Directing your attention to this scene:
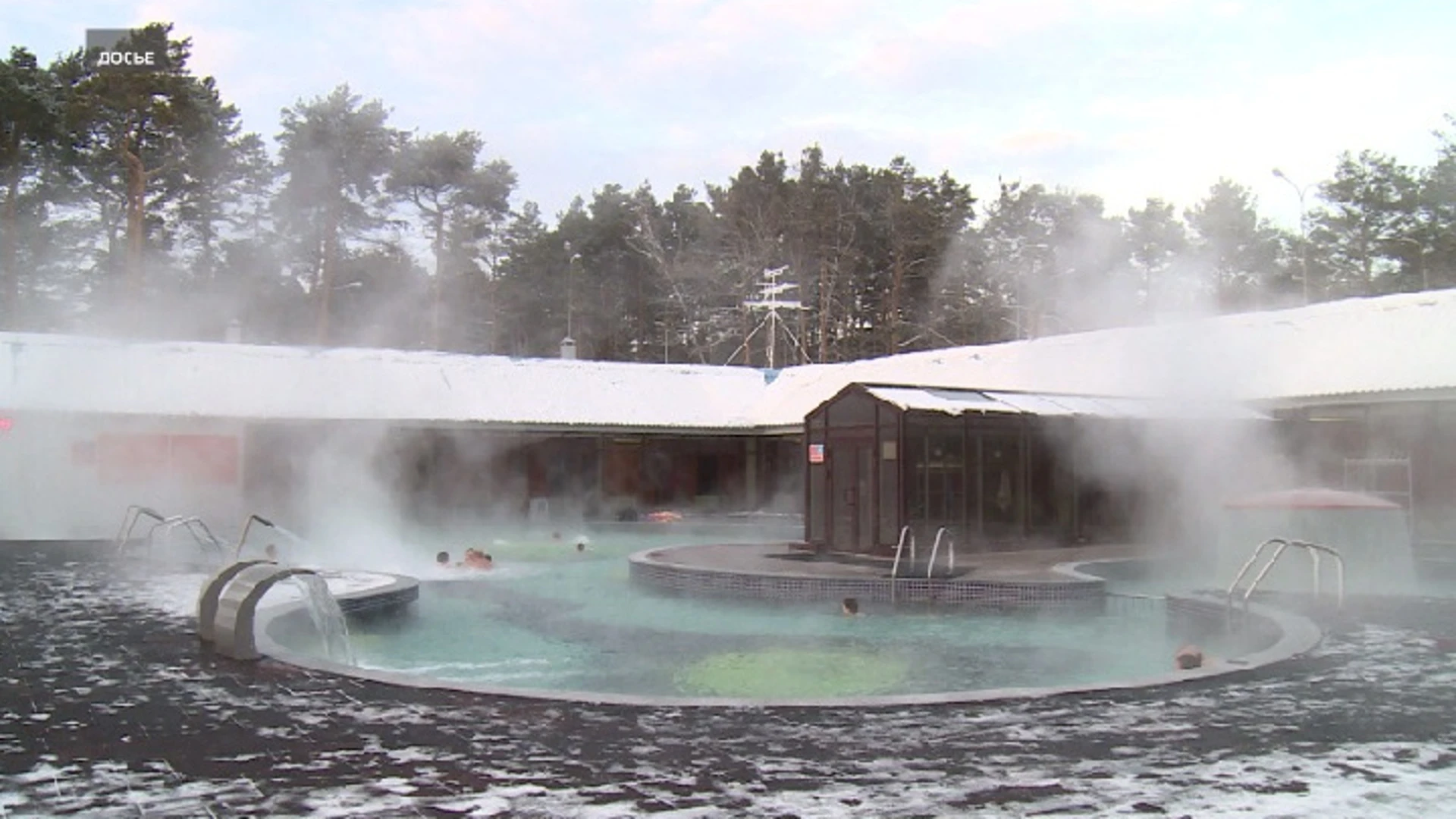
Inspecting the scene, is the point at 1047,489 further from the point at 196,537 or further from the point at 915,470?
the point at 196,537

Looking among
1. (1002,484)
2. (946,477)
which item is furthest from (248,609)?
(1002,484)

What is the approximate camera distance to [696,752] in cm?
452

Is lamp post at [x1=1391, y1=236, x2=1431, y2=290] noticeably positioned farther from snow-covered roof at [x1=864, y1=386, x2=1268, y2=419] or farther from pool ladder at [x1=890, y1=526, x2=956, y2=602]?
pool ladder at [x1=890, y1=526, x2=956, y2=602]

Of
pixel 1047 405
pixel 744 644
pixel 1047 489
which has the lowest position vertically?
pixel 744 644

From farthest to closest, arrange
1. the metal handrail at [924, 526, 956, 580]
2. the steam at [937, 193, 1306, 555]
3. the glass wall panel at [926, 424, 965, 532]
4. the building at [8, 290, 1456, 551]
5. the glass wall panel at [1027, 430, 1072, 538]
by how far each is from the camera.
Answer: the steam at [937, 193, 1306, 555] < the glass wall panel at [1027, 430, 1072, 538] < the building at [8, 290, 1456, 551] < the glass wall panel at [926, 424, 965, 532] < the metal handrail at [924, 526, 956, 580]

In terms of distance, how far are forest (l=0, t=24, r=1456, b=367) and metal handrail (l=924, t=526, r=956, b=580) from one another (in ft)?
39.0

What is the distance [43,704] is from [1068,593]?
798cm

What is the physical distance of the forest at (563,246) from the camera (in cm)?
2506

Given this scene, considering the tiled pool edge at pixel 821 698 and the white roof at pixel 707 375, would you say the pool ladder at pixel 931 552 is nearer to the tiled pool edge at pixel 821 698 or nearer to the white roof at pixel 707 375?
the white roof at pixel 707 375

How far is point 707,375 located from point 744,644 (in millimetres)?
18061

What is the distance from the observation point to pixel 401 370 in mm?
22922

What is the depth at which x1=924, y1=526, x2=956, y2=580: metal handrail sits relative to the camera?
1183cm

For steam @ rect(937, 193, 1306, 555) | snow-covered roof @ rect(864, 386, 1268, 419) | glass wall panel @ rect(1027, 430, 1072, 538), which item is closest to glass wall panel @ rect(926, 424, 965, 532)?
snow-covered roof @ rect(864, 386, 1268, 419)

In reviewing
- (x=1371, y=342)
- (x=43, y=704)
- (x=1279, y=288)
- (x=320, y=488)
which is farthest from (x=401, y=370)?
(x=1279, y=288)
